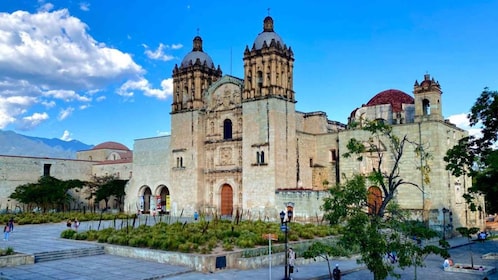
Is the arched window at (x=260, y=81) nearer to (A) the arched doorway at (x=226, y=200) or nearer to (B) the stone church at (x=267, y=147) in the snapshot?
(B) the stone church at (x=267, y=147)

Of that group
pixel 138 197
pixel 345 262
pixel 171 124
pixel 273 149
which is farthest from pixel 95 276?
pixel 138 197

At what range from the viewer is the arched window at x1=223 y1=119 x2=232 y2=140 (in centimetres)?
3912

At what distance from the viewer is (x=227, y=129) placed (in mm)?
39344

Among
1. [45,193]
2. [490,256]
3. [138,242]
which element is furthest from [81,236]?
[45,193]

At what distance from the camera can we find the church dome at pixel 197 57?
42575 mm

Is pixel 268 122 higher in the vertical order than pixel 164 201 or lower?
higher

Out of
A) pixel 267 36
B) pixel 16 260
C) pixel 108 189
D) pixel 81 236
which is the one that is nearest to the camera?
pixel 16 260

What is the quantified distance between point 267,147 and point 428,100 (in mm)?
11969

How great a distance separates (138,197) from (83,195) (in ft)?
31.1

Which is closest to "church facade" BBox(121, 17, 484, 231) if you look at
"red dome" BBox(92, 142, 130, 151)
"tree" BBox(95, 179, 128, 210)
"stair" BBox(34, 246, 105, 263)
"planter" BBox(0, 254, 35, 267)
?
"tree" BBox(95, 179, 128, 210)

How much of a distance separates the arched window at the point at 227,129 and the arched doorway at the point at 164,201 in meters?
8.32

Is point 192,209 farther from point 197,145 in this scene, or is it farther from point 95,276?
point 95,276

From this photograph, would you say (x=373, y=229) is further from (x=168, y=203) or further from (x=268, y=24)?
(x=168, y=203)

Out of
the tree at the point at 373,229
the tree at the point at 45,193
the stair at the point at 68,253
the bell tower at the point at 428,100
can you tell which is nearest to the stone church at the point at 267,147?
the bell tower at the point at 428,100
